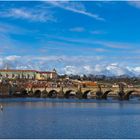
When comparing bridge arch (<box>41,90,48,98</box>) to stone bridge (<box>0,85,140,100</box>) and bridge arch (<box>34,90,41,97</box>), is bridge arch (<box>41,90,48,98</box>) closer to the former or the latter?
stone bridge (<box>0,85,140,100</box>)

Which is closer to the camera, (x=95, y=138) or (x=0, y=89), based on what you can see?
(x=95, y=138)

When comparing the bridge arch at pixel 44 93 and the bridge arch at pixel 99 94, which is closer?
the bridge arch at pixel 99 94

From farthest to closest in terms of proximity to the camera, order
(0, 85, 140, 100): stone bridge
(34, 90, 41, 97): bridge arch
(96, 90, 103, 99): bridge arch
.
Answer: (34, 90, 41, 97): bridge arch, (96, 90, 103, 99): bridge arch, (0, 85, 140, 100): stone bridge

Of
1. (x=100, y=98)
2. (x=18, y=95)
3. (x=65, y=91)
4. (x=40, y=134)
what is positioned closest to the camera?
(x=40, y=134)

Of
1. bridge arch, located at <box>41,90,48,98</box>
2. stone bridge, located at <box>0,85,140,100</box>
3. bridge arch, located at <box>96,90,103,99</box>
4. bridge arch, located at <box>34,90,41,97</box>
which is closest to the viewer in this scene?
stone bridge, located at <box>0,85,140,100</box>

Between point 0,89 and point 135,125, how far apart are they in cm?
10718

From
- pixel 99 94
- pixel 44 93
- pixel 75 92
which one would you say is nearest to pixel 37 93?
pixel 44 93

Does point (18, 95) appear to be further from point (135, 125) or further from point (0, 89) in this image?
point (135, 125)

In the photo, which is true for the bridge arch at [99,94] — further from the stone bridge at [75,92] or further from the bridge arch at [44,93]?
the bridge arch at [44,93]

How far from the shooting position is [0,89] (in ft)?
471

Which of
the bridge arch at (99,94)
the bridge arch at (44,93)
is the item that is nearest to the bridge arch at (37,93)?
the bridge arch at (44,93)

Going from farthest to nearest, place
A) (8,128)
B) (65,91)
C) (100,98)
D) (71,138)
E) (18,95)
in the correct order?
(18,95)
(65,91)
(100,98)
(8,128)
(71,138)

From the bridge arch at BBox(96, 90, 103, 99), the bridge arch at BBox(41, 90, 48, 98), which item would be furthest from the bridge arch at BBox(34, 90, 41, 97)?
the bridge arch at BBox(96, 90, 103, 99)

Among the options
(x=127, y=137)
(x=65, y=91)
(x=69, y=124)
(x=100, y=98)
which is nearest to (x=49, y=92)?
(x=65, y=91)
